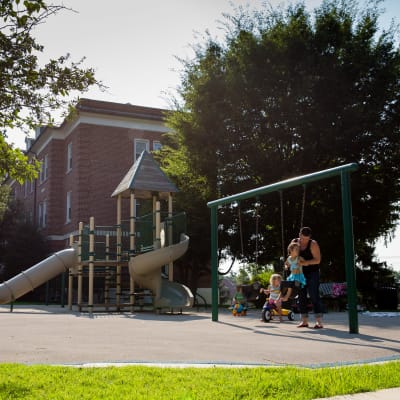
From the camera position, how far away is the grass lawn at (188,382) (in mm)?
4512

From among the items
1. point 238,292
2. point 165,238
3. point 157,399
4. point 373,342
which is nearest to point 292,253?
point 373,342

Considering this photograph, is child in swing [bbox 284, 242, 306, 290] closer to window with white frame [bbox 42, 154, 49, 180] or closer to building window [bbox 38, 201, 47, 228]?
building window [bbox 38, 201, 47, 228]

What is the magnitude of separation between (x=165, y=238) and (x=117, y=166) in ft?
50.1

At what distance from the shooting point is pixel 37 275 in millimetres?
21906

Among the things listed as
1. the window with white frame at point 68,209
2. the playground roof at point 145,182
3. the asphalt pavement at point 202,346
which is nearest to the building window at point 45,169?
the window with white frame at point 68,209

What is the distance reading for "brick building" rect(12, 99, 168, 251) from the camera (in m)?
32.9

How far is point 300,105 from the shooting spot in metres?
23.0

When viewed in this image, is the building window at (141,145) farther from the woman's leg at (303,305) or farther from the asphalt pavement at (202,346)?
the woman's leg at (303,305)

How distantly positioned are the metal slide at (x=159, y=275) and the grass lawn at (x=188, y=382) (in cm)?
1267

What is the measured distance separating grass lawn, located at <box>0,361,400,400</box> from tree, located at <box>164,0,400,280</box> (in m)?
16.4

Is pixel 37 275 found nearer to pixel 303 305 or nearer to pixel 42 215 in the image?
pixel 303 305

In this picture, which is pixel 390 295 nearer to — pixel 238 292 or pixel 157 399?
pixel 238 292

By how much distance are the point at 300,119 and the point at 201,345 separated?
1611cm

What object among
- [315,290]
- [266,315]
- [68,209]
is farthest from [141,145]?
[315,290]
